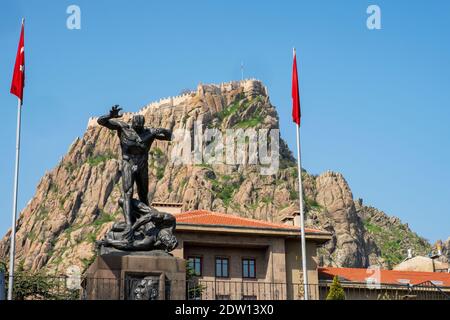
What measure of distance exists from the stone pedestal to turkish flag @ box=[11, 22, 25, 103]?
8.25m

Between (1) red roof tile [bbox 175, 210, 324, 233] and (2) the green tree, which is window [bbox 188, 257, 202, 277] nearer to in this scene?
(1) red roof tile [bbox 175, 210, 324, 233]

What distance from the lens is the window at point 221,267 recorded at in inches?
1991

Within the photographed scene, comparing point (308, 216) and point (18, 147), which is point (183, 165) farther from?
point (18, 147)

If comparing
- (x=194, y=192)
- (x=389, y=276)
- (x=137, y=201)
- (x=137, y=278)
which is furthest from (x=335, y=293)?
(x=194, y=192)

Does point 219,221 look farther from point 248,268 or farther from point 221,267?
point 248,268

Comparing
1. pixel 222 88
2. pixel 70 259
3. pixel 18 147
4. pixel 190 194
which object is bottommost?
pixel 18 147

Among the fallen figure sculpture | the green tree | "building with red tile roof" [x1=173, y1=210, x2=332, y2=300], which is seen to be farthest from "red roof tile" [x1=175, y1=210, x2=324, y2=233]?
the fallen figure sculpture

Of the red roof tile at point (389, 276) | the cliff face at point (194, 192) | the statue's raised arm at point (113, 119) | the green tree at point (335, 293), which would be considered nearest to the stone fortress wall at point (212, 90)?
the cliff face at point (194, 192)

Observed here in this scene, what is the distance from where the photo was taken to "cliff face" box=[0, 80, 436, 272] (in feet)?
459

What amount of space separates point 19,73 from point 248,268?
103ft

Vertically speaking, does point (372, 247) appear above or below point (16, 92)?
above
